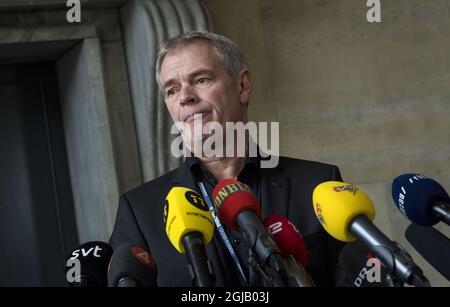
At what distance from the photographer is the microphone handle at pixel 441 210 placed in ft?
5.91

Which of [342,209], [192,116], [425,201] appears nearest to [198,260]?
[342,209]

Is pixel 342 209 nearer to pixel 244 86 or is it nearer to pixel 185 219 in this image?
pixel 185 219

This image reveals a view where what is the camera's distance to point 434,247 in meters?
2.04

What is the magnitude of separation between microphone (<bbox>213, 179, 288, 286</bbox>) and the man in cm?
52

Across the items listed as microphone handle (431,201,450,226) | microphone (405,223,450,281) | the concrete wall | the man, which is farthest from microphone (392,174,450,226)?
the concrete wall

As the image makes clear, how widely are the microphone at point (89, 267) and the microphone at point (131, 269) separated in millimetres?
130

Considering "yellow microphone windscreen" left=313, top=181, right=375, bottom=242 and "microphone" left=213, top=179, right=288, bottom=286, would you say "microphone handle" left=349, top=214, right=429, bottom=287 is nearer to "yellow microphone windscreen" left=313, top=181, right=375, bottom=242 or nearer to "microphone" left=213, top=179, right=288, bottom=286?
"yellow microphone windscreen" left=313, top=181, right=375, bottom=242

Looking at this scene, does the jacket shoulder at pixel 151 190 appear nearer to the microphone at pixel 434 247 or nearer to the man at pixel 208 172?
the man at pixel 208 172

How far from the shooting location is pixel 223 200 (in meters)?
1.76

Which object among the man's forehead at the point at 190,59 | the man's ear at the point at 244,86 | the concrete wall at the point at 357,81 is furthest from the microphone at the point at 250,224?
the concrete wall at the point at 357,81

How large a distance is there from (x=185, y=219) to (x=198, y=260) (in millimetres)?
110

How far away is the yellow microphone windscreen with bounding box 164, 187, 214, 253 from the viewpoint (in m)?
1.69
